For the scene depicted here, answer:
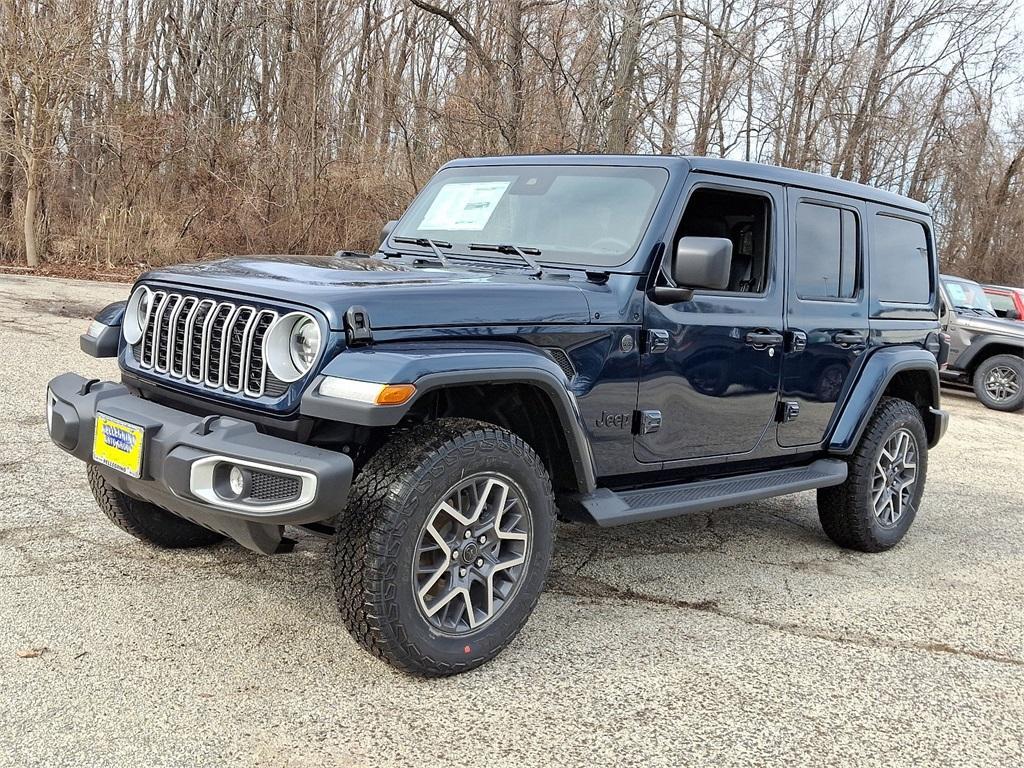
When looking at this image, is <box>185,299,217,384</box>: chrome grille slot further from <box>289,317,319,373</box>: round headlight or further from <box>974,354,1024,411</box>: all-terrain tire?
<box>974,354,1024,411</box>: all-terrain tire

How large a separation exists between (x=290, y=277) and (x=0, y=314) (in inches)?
391

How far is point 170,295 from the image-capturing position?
341 cm

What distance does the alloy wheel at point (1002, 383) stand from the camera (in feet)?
39.7

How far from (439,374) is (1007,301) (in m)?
12.6

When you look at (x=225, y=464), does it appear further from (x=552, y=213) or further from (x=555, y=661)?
(x=552, y=213)

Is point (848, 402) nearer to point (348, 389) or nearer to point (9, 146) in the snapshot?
point (348, 389)

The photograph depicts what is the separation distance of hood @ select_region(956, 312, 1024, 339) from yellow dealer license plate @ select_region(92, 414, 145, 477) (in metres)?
11.8

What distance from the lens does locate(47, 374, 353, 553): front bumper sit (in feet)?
9.06

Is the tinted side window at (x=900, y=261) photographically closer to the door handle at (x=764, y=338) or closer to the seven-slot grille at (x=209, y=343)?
the door handle at (x=764, y=338)

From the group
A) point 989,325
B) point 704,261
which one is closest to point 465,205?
point 704,261

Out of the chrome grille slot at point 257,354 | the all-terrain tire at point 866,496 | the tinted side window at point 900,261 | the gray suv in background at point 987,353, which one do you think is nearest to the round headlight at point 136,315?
the chrome grille slot at point 257,354

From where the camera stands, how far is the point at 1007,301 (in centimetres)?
1310

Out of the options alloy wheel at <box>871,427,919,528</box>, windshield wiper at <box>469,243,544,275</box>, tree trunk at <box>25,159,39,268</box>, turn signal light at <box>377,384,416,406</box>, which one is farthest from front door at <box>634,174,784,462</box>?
tree trunk at <box>25,159,39,268</box>

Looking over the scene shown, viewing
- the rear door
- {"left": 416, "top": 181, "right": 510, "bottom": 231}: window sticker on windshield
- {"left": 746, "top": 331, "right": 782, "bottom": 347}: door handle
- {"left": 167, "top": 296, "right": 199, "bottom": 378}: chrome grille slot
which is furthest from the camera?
the rear door
